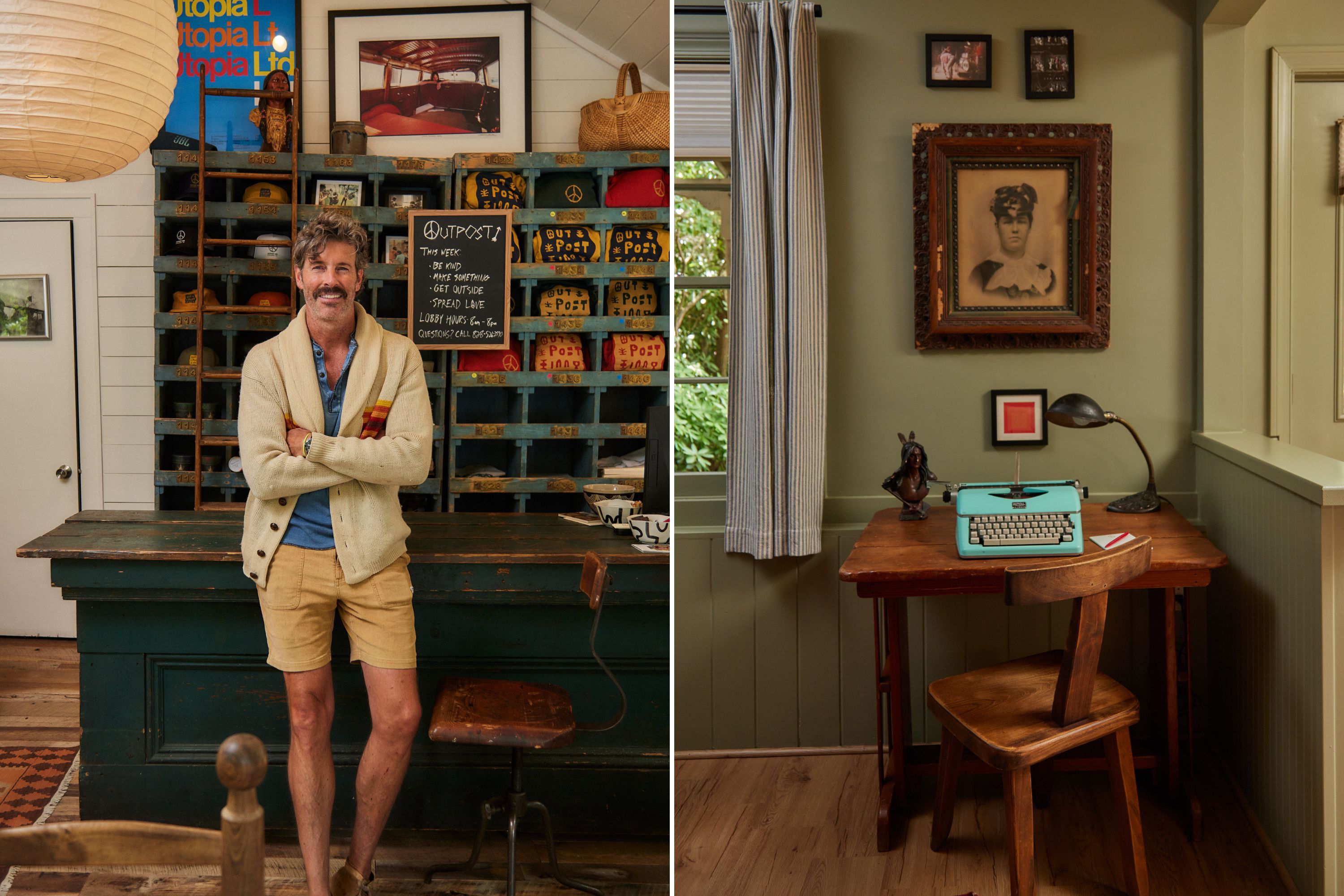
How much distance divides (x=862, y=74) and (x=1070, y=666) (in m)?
1.92

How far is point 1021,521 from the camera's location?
250cm

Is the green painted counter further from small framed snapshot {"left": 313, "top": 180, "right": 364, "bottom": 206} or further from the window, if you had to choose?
small framed snapshot {"left": 313, "top": 180, "right": 364, "bottom": 206}

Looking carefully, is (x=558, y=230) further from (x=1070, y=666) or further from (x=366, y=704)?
(x=1070, y=666)

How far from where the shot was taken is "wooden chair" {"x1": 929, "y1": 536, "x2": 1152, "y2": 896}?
1.94 metres

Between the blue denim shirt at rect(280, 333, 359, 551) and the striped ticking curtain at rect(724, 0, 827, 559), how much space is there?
1.23 meters

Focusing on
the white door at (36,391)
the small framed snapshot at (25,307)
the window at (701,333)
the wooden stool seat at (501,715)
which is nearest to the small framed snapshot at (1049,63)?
the window at (701,333)

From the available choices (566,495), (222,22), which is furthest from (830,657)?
(222,22)

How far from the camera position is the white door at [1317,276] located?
3.06 metres

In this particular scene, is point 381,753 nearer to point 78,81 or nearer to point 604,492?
point 604,492

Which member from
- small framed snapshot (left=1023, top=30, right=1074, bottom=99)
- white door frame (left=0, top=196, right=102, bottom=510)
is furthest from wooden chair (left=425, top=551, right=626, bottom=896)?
white door frame (left=0, top=196, right=102, bottom=510)

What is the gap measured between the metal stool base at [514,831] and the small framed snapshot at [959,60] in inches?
91.1

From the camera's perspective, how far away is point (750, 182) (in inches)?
118

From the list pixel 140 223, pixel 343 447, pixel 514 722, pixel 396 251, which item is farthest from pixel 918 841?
pixel 140 223

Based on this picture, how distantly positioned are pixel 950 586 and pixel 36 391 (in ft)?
12.3
